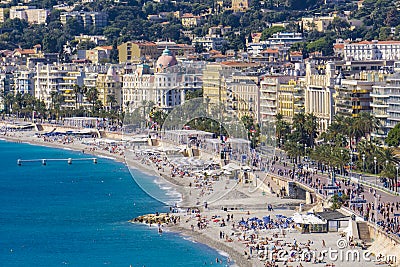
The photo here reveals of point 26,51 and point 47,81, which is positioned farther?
point 26,51

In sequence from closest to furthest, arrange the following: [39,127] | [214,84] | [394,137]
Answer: [394,137] → [214,84] → [39,127]

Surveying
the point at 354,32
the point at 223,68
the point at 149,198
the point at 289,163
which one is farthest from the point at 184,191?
the point at 354,32

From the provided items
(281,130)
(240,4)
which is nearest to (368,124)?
(281,130)

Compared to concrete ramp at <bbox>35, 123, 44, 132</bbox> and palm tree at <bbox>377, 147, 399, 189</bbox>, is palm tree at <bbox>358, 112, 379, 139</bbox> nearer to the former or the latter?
palm tree at <bbox>377, 147, 399, 189</bbox>

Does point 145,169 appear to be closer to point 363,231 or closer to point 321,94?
point 321,94

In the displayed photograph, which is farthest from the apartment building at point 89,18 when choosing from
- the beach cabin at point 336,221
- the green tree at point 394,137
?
the beach cabin at point 336,221

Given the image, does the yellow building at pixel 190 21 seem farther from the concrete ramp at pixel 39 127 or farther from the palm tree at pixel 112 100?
the concrete ramp at pixel 39 127

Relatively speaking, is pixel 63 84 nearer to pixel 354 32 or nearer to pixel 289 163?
pixel 354 32
